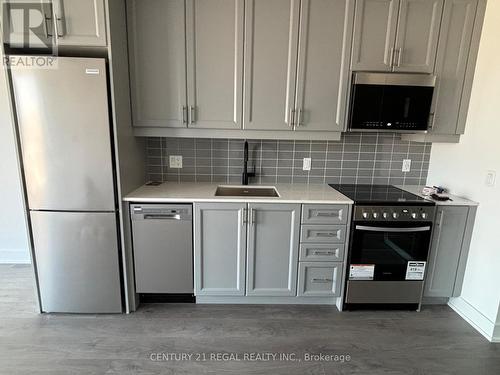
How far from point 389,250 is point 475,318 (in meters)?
0.82

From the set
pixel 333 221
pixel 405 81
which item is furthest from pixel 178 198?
pixel 405 81

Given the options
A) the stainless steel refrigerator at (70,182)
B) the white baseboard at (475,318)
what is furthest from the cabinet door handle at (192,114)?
the white baseboard at (475,318)

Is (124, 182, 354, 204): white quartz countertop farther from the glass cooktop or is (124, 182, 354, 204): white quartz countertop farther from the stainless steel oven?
the stainless steel oven

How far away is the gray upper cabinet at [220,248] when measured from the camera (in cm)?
224

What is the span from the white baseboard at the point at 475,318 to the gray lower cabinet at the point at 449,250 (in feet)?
0.30

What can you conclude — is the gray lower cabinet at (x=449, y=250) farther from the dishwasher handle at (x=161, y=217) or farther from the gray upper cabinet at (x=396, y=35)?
the dishwasher handle at (x=161, y=217)

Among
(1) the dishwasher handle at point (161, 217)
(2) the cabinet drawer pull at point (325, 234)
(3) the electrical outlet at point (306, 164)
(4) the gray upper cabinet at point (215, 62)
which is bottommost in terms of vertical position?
(2) the cabinet drawer pull at point (325, 234)

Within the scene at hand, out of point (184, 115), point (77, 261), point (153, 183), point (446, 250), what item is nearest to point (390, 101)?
point (446, 250)

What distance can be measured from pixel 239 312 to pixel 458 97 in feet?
8.19

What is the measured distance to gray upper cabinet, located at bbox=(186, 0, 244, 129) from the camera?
220cm

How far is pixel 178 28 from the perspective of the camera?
86.9 inches

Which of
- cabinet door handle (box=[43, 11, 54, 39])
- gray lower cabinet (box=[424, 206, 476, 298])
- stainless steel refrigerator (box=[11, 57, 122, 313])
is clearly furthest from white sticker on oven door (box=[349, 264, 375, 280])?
cabinet door handle (box=[43, 11, 54, 39])

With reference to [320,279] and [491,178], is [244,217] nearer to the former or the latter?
[320,279]

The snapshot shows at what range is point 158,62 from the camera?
2.25 metres
